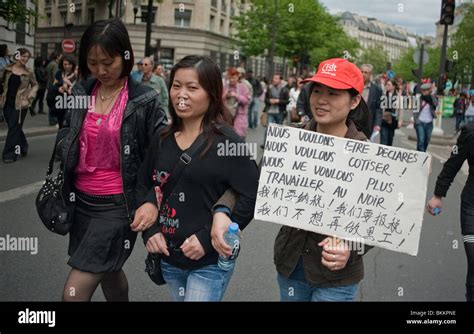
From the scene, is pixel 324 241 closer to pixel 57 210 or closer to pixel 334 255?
pixel 334 255

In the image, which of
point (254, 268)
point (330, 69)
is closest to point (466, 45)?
point (254, 268)

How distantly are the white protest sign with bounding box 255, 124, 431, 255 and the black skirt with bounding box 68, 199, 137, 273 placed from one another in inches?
32.1

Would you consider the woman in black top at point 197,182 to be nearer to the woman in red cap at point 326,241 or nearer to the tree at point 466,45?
the woman in red cap at point 326,241

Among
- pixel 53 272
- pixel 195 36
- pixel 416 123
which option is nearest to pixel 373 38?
pixel 195 36

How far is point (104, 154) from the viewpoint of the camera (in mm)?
3045

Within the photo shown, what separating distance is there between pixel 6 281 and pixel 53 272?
376 mm

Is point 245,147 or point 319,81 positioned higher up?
point 319,81

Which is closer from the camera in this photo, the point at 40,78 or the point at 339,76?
the point at 339,76

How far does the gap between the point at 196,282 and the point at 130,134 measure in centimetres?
83

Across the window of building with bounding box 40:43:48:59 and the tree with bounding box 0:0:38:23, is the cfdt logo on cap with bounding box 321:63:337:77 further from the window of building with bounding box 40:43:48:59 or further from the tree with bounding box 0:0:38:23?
the window of building with bounding box 40:43:48:59

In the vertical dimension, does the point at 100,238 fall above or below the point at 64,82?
below

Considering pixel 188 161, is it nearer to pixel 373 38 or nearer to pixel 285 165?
pixel 285 165
